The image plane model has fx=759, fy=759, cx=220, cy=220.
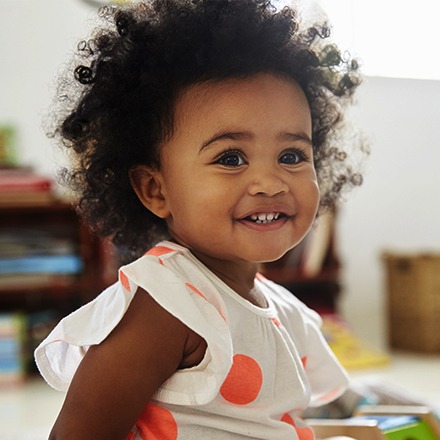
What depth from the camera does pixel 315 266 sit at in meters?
3.12

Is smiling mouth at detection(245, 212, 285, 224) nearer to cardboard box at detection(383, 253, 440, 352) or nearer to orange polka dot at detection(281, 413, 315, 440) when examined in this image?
orange polka dot at detection(281, 413, 315, 440)

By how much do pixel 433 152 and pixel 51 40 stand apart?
1.79 meters

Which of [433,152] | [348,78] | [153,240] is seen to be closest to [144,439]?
[153,240]

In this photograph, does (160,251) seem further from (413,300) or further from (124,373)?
(413,300)

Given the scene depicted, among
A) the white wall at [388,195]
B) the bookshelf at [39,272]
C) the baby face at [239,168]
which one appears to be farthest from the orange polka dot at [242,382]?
the white wall at [388,195]

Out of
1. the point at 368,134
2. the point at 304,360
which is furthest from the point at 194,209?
the point at 368,134

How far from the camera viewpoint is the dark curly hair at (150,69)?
0.82 m

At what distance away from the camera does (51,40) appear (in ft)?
10.4

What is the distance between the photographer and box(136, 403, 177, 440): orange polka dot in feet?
2.58

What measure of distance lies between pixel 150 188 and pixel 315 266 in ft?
7.54

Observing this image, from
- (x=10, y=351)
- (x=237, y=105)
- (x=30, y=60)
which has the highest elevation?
(x=30, y=60)

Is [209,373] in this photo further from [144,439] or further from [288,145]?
[288,145]

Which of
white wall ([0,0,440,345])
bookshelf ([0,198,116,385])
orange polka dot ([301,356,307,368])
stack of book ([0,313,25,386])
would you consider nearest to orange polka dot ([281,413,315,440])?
orange polka dot ([301,356,307,368])

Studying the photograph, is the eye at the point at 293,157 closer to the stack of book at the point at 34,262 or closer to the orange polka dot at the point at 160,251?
the orange polka dot at the point at 160,251
